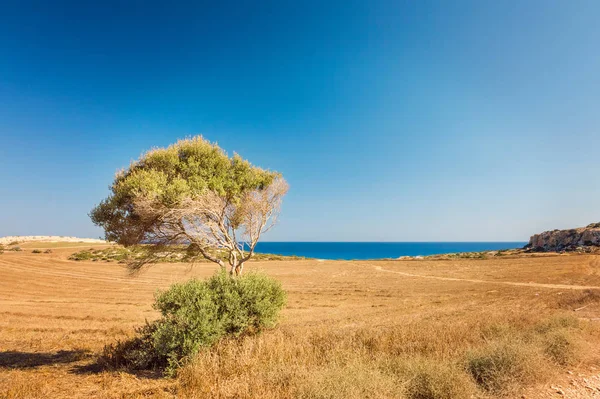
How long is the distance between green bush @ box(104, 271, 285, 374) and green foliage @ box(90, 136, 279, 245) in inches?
109

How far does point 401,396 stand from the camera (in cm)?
569

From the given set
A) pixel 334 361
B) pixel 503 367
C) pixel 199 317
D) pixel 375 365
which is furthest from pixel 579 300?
pixel 199 317

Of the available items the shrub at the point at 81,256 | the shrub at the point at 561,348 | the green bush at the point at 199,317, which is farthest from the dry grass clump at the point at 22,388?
the shrub at the point at 81,256

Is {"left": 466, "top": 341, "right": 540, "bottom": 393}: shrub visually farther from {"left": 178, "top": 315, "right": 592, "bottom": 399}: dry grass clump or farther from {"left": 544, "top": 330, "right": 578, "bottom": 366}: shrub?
{"left": 544, "top": 330, "right": 578, "bottom": 366}: shrub

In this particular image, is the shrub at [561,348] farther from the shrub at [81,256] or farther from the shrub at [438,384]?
the shrub at [81,256]

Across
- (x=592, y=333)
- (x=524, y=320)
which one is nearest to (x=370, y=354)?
(x=524, y=320)

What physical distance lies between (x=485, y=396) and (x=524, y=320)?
299 inches

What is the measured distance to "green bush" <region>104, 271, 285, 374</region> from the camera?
8.11 meters

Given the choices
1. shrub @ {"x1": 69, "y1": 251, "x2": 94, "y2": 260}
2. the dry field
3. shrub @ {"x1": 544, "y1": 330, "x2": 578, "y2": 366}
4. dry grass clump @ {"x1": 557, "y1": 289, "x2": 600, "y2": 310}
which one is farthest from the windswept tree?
shrub @ {"x1": 69, "y1": 251, "x2": 94, "y2": 260}

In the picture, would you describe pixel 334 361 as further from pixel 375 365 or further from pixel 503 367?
pixel 503 367

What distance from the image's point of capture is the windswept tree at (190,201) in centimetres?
996

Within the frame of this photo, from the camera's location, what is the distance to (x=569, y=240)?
88125 millimetres

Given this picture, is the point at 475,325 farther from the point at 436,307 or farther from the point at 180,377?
the point at 436,307

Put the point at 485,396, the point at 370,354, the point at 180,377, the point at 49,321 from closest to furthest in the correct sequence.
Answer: the point at 485,396 → the point at 180,377 → the point at 370,354 → the point at 49,321
